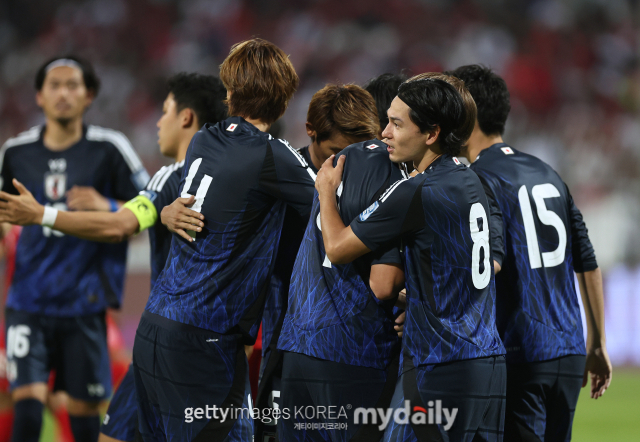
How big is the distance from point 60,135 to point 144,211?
2.10 meters

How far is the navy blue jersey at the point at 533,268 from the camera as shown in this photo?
141 inches

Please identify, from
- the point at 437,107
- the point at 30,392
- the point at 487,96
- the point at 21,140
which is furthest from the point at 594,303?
the point at 21,140

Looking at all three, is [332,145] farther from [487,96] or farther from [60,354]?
[60,354]

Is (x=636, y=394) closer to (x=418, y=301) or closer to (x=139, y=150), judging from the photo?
(x=418, y=301)

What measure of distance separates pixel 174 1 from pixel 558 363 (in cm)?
1317

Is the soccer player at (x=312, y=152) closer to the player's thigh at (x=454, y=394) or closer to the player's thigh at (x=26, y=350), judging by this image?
the player's thigh at (x=454, y=394)

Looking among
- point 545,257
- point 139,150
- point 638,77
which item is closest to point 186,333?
point 545,257

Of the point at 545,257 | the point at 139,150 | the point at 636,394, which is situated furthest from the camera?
the point at 139,150

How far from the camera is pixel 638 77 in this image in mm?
13875

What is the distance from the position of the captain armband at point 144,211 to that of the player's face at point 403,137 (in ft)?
4.43

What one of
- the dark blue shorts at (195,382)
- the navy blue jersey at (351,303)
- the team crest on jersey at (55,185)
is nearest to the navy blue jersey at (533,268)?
the navy blue jersey at (351,303)

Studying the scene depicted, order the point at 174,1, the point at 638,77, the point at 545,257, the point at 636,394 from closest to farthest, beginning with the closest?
the point at 545,257
the point at 636,394
the point at 638,77
the point at 174,1

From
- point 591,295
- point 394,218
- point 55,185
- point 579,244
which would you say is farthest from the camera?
point 55,185

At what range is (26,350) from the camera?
5.00 metres
